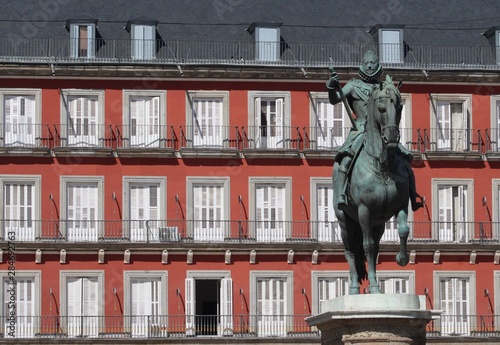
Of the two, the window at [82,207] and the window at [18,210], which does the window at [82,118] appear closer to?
the window at [82,207]

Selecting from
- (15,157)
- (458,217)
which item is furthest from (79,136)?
(458,217)

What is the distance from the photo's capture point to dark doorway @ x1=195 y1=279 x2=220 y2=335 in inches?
2736

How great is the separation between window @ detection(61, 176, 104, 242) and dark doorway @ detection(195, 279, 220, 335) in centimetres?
534

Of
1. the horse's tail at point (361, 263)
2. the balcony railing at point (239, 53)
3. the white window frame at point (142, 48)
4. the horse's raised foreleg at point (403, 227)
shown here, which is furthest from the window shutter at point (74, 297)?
the horse's raised foreleg at point (403, 227)

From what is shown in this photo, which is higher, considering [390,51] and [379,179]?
[390,51]

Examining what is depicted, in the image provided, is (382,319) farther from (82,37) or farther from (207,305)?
(82,37)

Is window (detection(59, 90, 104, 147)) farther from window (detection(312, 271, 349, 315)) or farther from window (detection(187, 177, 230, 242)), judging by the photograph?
window (detection(312, 271, 349, 315))

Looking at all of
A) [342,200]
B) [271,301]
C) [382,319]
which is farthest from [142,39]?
[382,319]

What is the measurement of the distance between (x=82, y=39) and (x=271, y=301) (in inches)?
575

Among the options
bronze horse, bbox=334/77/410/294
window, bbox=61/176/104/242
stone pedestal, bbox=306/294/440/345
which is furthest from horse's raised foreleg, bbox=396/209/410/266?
window, bbox=61/176/104/242

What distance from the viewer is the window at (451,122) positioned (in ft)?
237

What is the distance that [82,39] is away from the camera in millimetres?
70500

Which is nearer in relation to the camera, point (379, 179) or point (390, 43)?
point (379, 179)

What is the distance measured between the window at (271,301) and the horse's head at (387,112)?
47.2 metres
